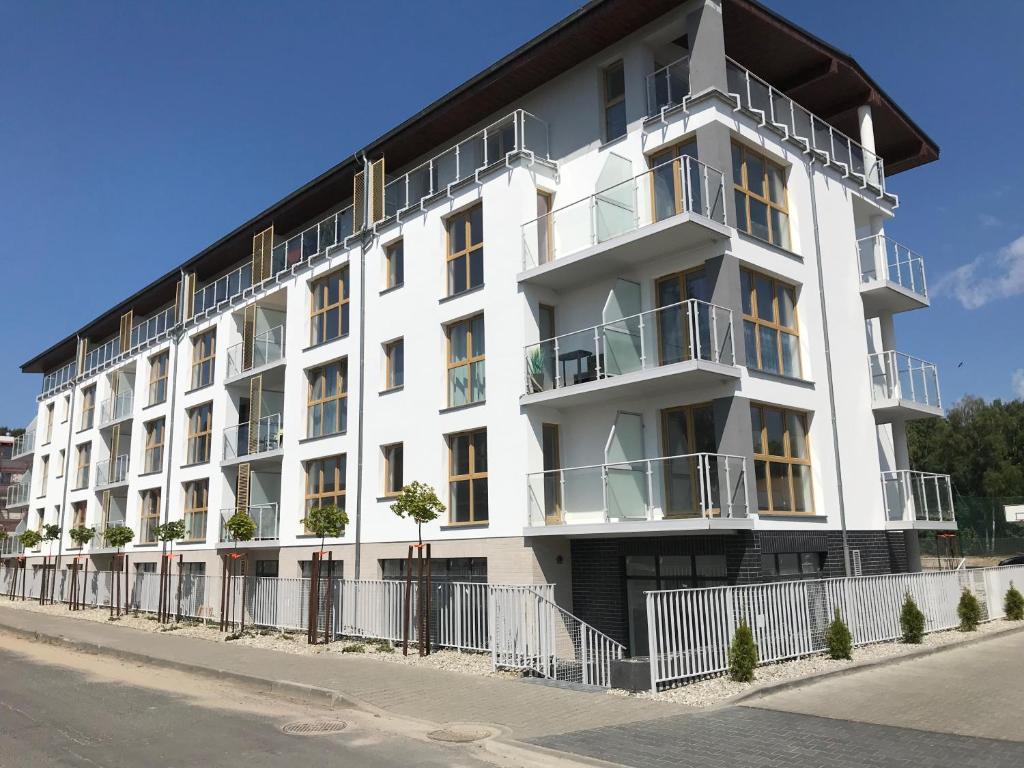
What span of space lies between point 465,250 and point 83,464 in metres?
27.2

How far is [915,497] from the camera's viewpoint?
1834 centimetres

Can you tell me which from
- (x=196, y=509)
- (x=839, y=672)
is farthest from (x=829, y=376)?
(x=196, y=509)

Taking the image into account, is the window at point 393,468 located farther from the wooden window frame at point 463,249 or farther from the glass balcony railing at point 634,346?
Result: the glass balcony railing at point 634,346

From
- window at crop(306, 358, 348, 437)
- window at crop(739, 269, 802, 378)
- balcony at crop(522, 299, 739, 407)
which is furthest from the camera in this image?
window at crop(306, 358, 348, 437)

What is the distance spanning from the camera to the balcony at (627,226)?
14750 mm

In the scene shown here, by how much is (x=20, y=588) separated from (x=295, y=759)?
36.2 m

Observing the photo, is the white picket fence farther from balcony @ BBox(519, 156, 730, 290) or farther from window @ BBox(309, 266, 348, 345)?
window @ BBox(309, 266, 348, 345)

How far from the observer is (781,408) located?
1579cm

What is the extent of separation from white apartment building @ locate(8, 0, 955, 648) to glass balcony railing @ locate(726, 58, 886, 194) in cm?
7

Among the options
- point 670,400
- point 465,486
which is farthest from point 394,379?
point 670,400

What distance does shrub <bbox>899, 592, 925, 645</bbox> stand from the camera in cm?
1463

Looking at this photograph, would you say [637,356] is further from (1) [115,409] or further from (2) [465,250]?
(1) [115,409]

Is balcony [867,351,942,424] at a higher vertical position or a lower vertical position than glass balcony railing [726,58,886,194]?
lower

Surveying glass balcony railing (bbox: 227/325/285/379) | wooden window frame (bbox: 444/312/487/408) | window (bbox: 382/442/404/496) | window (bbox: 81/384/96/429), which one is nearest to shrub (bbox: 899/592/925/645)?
wooden window frame (bbox: 444/312/487/408)
